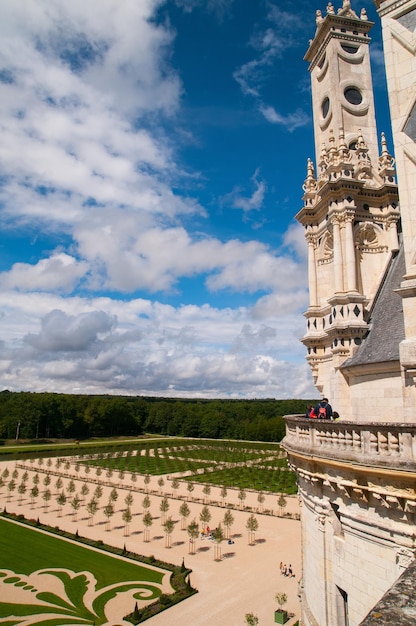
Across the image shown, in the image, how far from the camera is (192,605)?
2855 cm

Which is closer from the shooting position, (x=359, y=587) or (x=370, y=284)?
(x=359, y=587)

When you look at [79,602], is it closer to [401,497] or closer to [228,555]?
[228,555]

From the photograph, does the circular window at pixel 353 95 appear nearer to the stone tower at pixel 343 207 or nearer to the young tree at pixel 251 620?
the stone tower at pixel 343 207

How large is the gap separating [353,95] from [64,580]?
36.5 m

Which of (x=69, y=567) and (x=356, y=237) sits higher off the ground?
(x=356, y=237)

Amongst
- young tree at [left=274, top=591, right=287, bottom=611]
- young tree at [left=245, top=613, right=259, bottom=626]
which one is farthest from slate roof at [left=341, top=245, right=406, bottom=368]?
young tree at [left=274, top=591, right=287, bottom=611]

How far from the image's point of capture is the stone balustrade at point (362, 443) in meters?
8.62

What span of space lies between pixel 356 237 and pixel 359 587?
1541cm

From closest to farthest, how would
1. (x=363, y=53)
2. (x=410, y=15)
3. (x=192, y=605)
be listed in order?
(x=410, y=15), (x=363, y=53), (x=192, y=605)

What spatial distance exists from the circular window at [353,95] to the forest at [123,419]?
103m

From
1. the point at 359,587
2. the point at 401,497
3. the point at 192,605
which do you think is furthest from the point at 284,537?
the point at 401,497

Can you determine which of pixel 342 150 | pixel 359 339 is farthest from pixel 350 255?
pixel 342 150

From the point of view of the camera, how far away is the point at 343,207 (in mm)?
21391

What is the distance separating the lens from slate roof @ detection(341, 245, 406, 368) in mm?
16469
